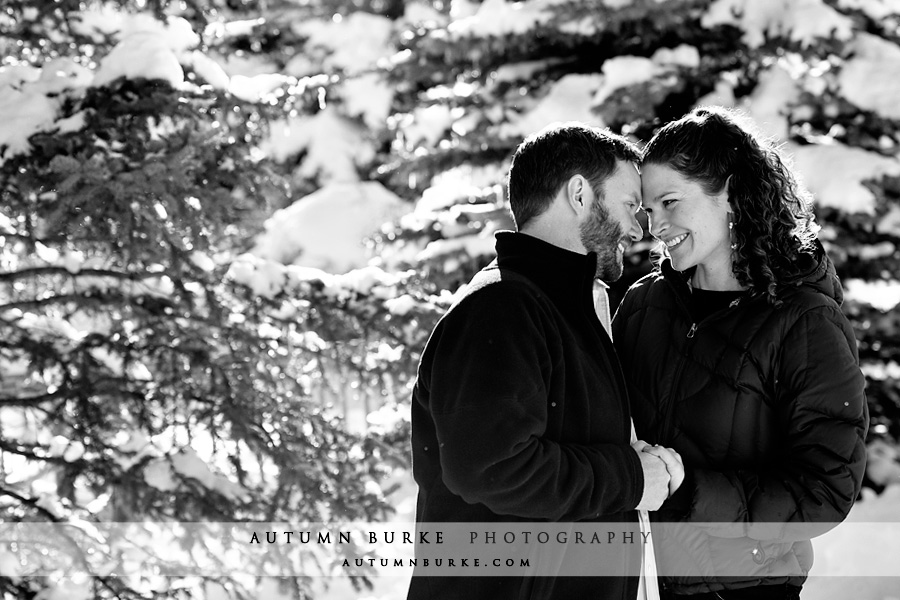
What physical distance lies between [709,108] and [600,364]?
0.88 metres

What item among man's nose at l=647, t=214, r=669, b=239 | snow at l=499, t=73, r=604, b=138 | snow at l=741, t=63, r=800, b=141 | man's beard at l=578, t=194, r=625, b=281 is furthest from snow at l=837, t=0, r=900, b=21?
man's beard at l=578, t=194, r=625, b=281

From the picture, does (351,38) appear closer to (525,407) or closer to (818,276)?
(818,276)

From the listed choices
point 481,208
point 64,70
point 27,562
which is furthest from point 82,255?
point 481,208

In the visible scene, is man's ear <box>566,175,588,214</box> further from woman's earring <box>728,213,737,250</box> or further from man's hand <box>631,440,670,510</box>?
man's hand <box>631,440,670,510</box>

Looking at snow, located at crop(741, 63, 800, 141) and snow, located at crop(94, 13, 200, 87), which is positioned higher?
snow, located at crop(94, 13, 200, 87)

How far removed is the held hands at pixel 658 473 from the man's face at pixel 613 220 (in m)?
0.51

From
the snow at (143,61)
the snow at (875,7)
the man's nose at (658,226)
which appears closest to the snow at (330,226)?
the snow at (875,7)

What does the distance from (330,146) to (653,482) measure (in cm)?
1118

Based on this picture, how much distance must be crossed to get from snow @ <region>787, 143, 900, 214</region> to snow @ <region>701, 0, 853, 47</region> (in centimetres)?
86

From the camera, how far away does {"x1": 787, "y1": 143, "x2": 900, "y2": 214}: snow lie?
20.6 feet

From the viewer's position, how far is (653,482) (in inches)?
88.4

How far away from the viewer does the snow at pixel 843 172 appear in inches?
247

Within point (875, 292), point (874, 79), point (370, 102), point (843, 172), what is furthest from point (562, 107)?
point (370, 102)

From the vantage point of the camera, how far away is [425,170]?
768cm
